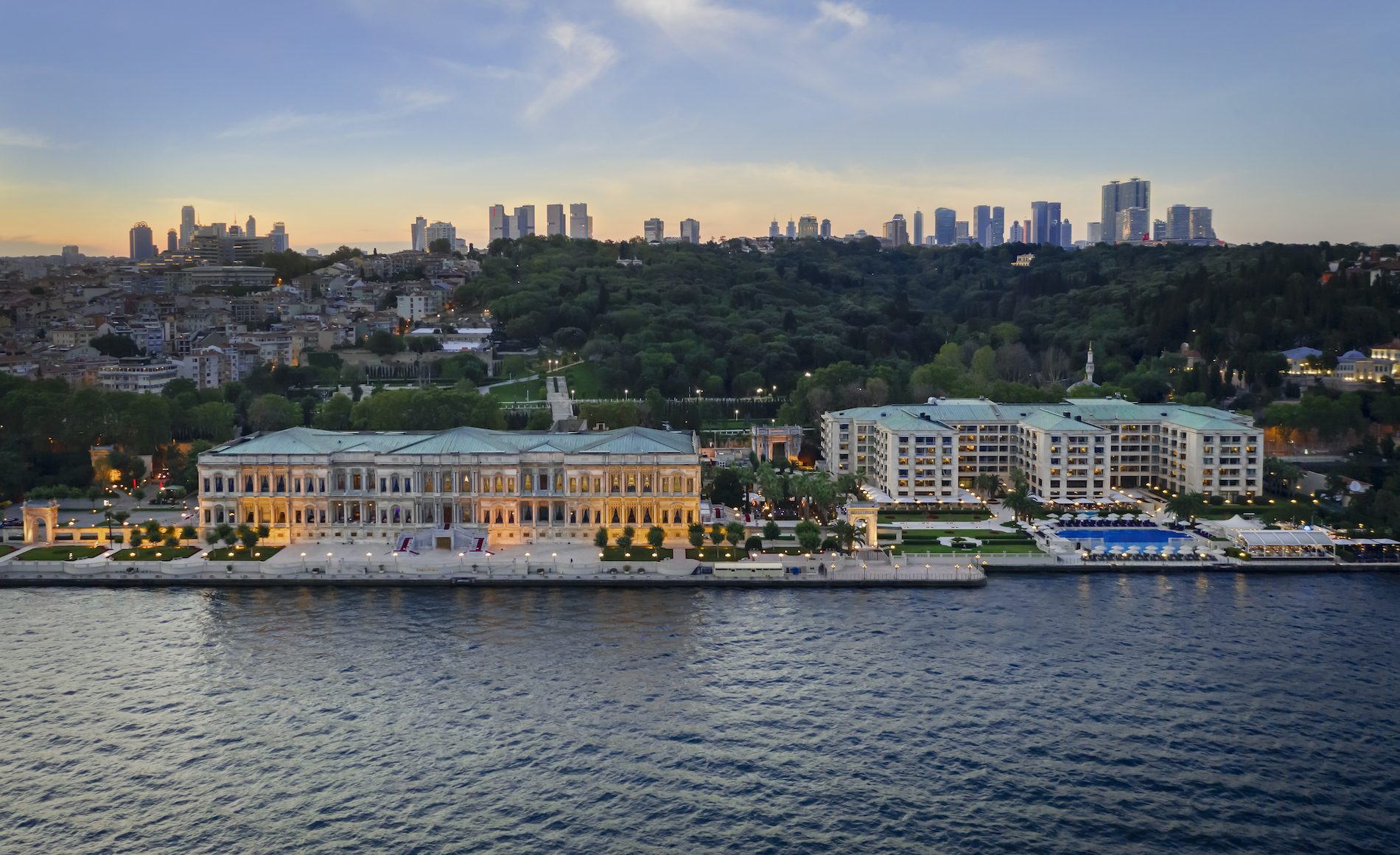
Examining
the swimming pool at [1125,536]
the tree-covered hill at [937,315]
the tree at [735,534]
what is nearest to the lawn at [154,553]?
the tree at [735,534]

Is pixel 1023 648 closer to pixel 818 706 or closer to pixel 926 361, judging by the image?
pixel 818 706

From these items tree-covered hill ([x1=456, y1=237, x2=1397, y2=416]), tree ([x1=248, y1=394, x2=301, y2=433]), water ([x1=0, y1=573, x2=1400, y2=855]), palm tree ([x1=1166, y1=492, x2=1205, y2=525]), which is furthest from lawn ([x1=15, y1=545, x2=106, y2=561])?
palm tree ([x1=1166, y1=492, x2=1205, y2=525])

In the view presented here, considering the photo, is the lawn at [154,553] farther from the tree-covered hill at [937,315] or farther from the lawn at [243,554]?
the tree-covered hill at [937,315]

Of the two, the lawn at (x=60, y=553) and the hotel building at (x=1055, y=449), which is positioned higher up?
the hotel building at (x=1055, y=449)

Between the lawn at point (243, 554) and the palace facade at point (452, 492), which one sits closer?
the lawn at point (243, 554)

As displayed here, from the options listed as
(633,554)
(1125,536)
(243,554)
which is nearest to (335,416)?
(243,554)

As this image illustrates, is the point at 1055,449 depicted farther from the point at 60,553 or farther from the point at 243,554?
the point at 60,553

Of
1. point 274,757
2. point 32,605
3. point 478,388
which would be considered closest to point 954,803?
point 274,757
